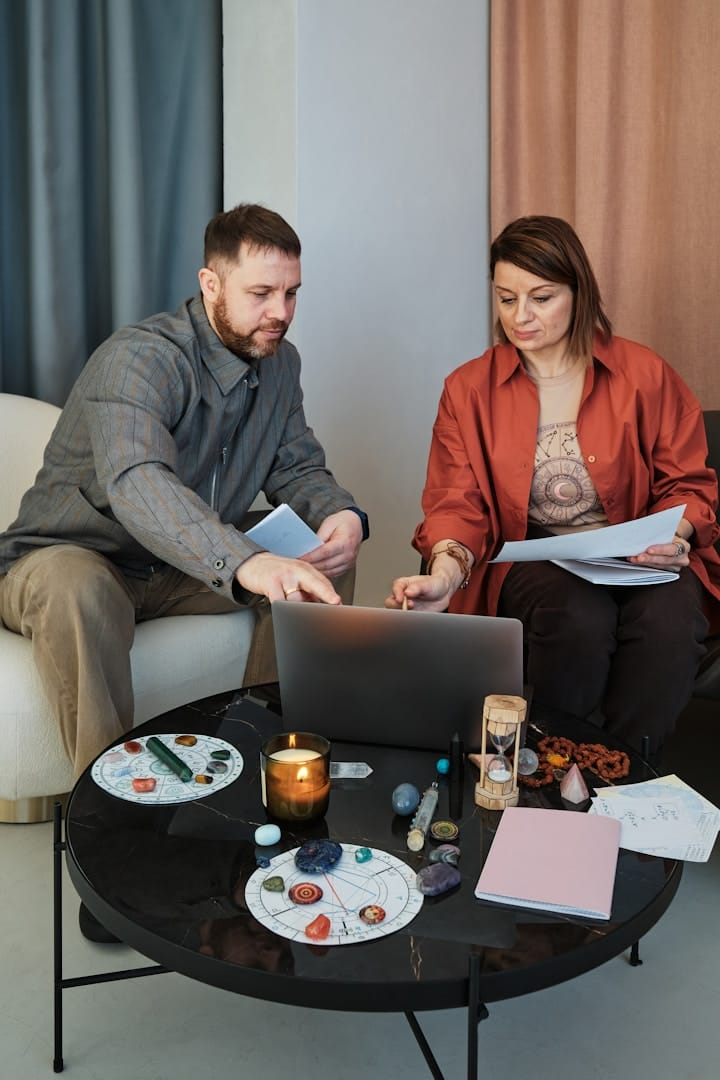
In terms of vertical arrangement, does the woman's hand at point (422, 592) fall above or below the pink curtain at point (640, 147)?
below

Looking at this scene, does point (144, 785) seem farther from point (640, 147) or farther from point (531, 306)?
point (640, 147)

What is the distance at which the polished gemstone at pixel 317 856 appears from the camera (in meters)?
1.04

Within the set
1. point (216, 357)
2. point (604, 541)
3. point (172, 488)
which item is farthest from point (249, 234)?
point (604, 541)

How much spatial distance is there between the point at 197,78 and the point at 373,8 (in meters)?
0.44

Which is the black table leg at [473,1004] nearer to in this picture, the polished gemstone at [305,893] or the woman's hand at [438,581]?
the polished gemstone at [305,893]

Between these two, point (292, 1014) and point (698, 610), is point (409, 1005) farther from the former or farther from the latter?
point (698, 610)

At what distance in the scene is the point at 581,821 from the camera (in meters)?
1.13

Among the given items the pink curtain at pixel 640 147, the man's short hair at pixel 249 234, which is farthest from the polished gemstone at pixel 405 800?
the pink curtain at pixel 640 147

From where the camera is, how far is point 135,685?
1.78 m

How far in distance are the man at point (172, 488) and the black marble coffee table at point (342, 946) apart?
37 centimetres

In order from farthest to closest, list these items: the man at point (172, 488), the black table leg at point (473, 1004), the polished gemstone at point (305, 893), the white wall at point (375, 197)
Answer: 1. the white wall at point (375, 197)
2. the man at point (172, 488)
3. the polished gemstone at point (305, 893)
4. the black table leg at point (473, 1004)

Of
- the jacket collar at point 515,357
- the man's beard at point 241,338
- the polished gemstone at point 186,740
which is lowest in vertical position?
the polished gemstone at point 186,740

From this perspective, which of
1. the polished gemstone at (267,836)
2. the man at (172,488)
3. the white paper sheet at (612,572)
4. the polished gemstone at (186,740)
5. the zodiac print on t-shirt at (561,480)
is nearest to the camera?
the polished gemstone at (267,836)

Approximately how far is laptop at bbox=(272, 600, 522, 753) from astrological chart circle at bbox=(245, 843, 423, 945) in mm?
Result: 253
